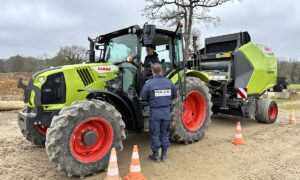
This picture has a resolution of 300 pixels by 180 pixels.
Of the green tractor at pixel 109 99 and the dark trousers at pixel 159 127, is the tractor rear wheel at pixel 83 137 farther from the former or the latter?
the dark trousers at pixel 159 127

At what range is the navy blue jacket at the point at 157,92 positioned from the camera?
488 cm

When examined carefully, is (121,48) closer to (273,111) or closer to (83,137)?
(83,137)

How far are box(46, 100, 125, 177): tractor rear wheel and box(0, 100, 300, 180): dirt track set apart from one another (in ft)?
1.01

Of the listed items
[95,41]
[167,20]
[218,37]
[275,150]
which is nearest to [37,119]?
[95,41]

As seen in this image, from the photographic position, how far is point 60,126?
13.2 feet

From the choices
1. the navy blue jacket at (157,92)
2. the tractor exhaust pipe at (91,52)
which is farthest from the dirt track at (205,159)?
the tractor exhaust pipe at (91,52)

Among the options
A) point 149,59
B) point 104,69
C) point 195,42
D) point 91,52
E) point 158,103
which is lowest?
point 158,103

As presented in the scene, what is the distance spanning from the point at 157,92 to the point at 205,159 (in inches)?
64.9

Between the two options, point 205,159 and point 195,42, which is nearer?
point 205,159

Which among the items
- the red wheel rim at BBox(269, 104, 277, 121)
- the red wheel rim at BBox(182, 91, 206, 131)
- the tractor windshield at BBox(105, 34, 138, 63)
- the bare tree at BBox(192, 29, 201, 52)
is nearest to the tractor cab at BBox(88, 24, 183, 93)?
the tractor windshield at BBox(105, 34, 138, 63)

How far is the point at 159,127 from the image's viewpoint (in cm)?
499

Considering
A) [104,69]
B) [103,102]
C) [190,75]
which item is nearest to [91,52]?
[104,69]

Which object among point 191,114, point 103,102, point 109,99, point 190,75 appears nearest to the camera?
point 103,102

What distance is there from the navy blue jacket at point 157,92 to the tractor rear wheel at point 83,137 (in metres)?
0.64
